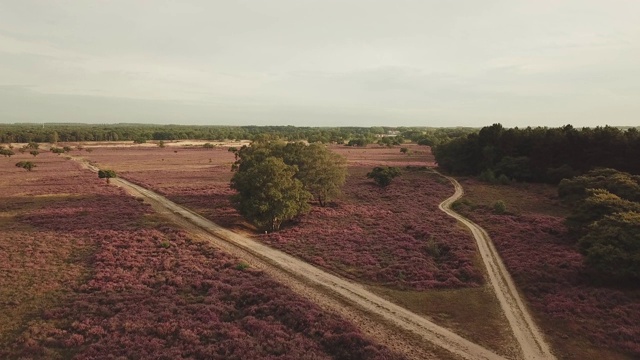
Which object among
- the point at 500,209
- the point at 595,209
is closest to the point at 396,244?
the point at 595,209

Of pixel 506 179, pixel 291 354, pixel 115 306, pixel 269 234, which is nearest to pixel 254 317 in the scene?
pixel 291 354

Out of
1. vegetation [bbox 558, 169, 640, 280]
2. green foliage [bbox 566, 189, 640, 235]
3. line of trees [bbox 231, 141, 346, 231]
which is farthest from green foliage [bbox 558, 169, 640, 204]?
line of trees [bbox 231, 141, 346, 231]

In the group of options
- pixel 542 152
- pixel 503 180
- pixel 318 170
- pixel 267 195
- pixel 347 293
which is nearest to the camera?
pixel 347 293

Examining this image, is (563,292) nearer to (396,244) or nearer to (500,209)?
(396,244)

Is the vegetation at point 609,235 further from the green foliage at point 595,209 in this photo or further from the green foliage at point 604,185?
the green foliage at point 604,185

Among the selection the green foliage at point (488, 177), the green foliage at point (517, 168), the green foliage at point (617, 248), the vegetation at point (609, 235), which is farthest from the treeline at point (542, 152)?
the green foliage at point (617, 248)

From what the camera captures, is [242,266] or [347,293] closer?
[347,293]

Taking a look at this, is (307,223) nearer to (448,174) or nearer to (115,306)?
(115,306)
